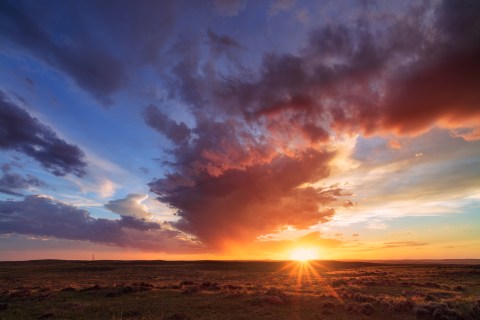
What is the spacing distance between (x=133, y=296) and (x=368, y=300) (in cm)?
2205

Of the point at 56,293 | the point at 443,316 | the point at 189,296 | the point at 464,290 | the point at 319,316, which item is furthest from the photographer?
the point at 464,290

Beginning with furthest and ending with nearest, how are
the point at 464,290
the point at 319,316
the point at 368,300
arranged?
1. the point at 464,290
2. the point at 368,300
3. the point at 319,316

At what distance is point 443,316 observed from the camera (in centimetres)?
1959

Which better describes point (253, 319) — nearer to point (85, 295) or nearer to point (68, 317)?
point (68, 317)

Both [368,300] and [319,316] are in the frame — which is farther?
[368,300]

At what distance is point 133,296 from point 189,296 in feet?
18.3

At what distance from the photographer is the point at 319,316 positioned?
68.8 ft

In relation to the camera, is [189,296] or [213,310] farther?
[189,296]

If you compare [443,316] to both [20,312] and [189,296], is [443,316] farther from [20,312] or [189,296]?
[20,312]

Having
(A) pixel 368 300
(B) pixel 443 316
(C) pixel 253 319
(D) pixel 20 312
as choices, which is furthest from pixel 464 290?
(D) pixel 20 312

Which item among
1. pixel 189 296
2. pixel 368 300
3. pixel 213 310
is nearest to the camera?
pixel 213 310

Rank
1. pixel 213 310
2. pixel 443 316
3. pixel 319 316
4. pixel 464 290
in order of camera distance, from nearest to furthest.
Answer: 1. pixel 443 316
2. pixel 319 316
3. pixel 213 310
4. pixel 464 290

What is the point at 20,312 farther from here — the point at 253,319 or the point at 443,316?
the point at 443,316

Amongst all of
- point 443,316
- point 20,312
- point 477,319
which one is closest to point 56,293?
point 20,312
